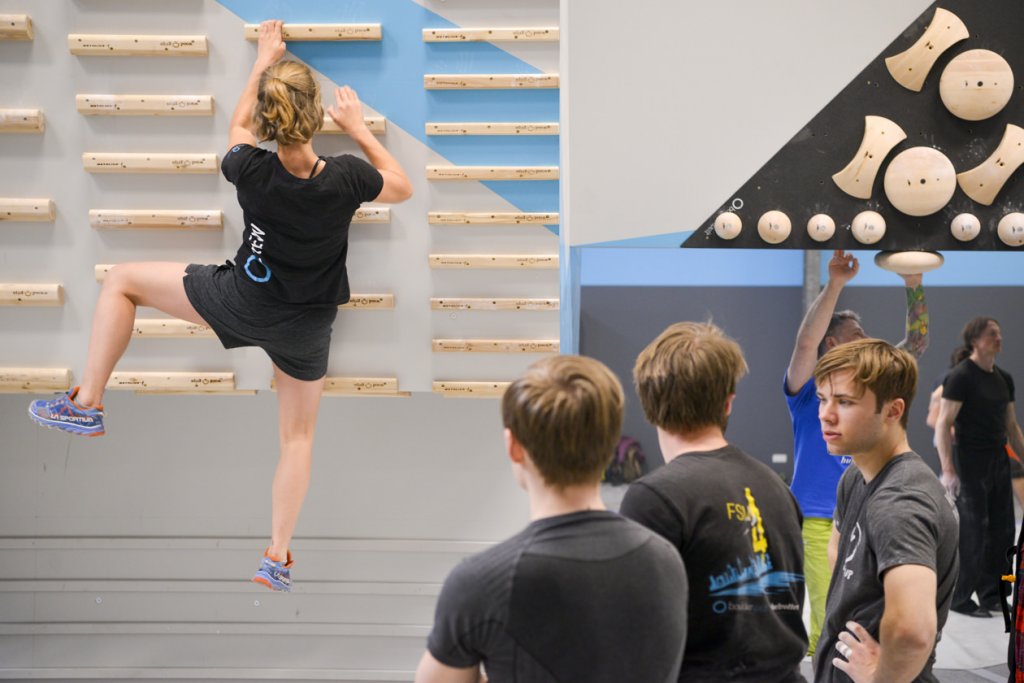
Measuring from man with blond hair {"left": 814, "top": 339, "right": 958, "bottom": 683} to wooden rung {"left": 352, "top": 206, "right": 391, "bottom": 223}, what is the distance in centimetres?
187

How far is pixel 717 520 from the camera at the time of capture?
6.52ft

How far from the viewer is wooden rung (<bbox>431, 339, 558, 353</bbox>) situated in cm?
382

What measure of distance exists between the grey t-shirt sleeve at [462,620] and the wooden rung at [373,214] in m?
2.27

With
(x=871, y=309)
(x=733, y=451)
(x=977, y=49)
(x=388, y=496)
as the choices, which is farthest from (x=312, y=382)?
(x=871, y=309)

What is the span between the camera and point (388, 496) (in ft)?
15.1

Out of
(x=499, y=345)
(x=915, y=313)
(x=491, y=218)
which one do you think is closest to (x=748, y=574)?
(x=499, y=345)

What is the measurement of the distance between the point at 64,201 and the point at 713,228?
2486 millimetres

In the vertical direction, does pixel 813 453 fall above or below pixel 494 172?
below

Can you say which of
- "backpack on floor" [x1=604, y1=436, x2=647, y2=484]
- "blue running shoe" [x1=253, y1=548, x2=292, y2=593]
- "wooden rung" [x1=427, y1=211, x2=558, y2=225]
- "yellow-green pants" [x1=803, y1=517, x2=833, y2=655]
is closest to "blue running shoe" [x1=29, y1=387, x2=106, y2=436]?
"blue running shoe" [x1=253, y1=548, x2=292, y2=593]

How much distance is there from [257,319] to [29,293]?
0.99 meters

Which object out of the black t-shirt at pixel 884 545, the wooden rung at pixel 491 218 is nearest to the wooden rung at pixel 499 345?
the wooden rung at pixel 491 218

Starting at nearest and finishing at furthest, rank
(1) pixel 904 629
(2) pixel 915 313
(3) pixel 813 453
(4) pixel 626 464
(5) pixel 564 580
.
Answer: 1. (5) pixel 564 580
2. (1) pixel 904 629
3. (3) pixel 813 453
4. (2) pixel 915 313
5. (4) pixel 626 464

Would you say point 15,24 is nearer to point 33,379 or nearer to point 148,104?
point 148,104

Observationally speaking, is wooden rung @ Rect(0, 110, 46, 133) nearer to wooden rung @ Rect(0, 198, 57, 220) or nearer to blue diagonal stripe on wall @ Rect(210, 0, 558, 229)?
wooden rung @ Rect(0, 198, 57, 220)
